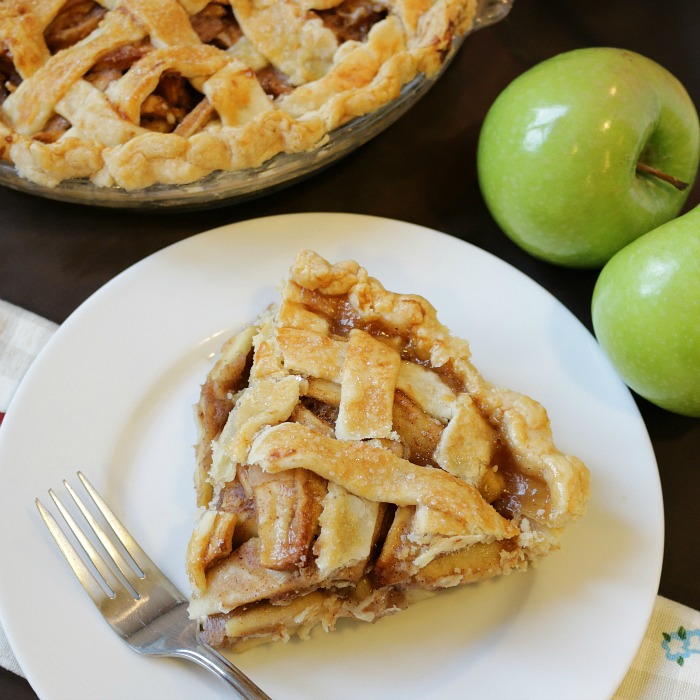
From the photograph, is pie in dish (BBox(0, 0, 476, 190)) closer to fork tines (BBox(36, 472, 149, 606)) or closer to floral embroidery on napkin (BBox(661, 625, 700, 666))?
fork tines (BBox(36, 472, 149, 606))

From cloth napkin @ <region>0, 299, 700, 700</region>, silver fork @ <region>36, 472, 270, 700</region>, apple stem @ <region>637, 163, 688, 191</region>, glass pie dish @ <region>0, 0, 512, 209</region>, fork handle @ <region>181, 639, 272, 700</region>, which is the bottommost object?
cloth napkin @ <region>0, 299, 700, 700</region>

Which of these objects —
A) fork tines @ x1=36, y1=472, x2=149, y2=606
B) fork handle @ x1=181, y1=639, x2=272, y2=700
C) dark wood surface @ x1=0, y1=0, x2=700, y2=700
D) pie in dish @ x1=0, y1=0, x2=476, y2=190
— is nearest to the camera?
fork handle @ x1=181, y1=639, x2=272, y2=700

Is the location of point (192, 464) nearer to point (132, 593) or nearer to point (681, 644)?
point (132, 593)

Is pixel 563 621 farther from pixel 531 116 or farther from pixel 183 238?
pixel 183 238

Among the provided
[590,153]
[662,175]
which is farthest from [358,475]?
[662,175]

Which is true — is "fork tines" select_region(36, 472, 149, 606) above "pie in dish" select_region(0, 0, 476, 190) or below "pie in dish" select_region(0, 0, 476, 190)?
below

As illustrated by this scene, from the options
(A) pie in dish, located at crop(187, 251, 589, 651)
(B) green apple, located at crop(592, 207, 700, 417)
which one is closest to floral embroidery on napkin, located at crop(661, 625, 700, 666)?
(A) pie in dish, located at crop(187, 251, 589, 651)

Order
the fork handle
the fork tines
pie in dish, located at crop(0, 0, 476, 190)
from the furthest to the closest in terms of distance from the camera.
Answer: pie in dish, located at crop(0, 0, 476, 190) < the fork tines < the fork handle

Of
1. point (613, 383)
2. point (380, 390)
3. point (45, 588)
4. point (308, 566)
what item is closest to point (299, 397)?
point (380, 390)
